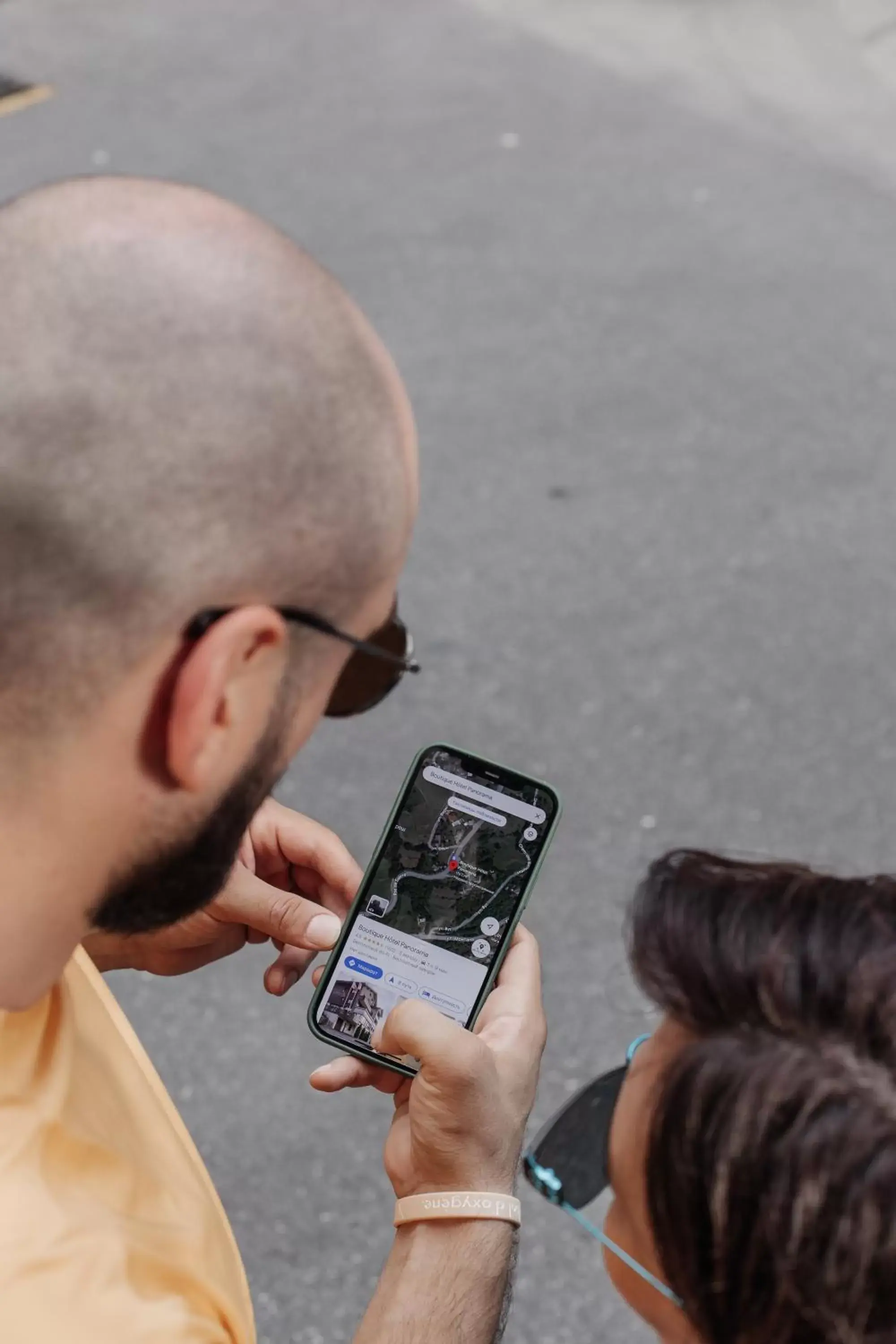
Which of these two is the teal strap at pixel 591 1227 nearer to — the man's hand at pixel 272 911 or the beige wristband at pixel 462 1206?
the beige wristband at pixel 462 1206

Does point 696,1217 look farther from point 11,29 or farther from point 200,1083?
point 11,29

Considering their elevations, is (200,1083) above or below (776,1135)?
below

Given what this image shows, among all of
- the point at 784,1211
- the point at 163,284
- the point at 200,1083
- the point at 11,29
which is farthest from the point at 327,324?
the point at 11,29

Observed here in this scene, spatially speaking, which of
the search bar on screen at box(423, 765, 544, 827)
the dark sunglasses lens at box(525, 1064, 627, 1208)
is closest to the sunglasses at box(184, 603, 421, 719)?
the search bar on screen at box(423, 765, 544, 827)

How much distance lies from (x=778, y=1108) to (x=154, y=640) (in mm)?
568

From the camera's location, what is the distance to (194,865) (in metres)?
1.21

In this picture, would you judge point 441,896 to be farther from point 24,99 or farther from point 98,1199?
point 24,99

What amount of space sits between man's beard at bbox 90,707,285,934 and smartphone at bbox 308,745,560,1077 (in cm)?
35

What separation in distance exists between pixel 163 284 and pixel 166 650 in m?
0.28

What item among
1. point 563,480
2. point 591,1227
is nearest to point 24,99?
point 563,480

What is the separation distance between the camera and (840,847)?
269 centimetres

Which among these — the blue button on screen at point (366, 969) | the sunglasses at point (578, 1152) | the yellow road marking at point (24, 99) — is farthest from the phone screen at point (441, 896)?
the yellow road marking at point (24, 99)

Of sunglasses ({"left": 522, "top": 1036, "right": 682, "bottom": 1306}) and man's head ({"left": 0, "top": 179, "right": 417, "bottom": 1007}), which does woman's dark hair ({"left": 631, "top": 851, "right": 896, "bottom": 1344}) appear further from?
man's head ({"left": 0, "top": 179, "right": 417, "bottom": 1007})

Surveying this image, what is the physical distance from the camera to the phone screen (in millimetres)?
1567
